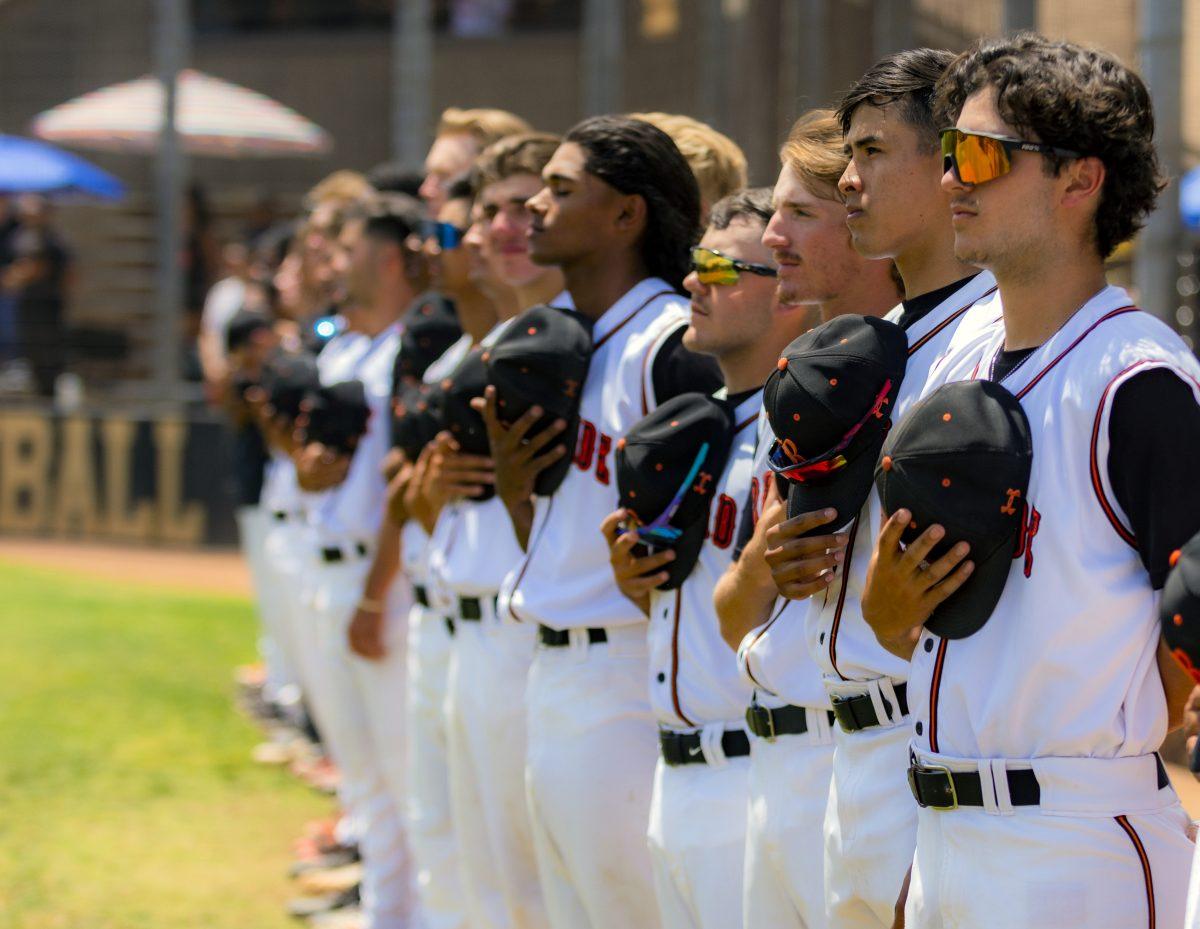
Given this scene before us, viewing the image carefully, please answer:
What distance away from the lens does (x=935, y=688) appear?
8.28 ft

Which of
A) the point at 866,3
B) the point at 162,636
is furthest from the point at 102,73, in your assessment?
the point at 866,3

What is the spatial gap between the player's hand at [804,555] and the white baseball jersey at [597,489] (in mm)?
1022

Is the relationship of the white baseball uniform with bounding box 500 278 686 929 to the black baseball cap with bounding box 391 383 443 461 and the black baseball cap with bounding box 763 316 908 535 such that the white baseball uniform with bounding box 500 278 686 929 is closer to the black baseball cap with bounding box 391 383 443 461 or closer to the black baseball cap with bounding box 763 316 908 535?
the black baseball cap with bounding box 391 383 443 461

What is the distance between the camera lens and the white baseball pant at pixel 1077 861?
2.35 metres

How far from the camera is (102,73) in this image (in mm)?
16141

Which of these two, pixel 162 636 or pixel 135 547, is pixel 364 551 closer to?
pixel 162 636

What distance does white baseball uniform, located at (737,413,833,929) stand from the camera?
2.97 meters

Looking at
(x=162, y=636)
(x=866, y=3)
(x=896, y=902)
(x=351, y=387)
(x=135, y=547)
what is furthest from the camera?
(x=135, y=547)

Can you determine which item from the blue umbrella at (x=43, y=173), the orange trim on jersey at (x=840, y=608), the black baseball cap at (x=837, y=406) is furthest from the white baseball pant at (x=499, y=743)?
the blue umbrella at (x=43, y=173)

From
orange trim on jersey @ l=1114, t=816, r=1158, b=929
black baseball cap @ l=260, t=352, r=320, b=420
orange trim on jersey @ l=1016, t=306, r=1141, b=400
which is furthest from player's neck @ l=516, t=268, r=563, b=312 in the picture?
orange trim on jersey @ l=1114, t=816, r=1158, b=929

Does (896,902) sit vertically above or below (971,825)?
below

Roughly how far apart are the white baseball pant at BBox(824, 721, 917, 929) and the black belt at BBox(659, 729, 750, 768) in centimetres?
53

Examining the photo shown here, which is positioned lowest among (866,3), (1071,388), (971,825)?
(971,825)

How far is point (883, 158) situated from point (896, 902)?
117cm
